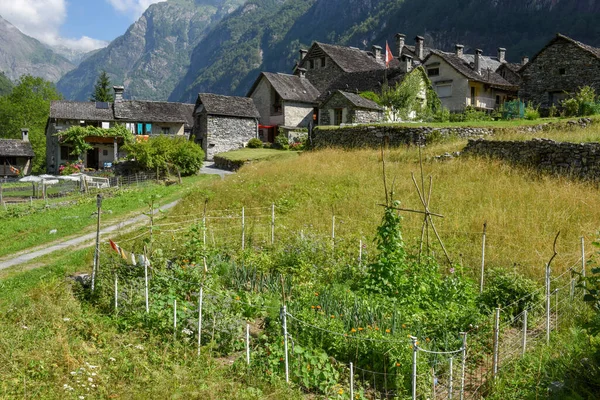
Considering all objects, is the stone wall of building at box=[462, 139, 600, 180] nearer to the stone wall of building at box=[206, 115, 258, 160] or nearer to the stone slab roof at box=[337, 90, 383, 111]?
the stone slab roof at box=[337, 90, 383, 111]

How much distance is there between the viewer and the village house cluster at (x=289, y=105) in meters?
38.5

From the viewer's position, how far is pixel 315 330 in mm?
7594

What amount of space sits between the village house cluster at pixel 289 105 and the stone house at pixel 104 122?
3.4 inches

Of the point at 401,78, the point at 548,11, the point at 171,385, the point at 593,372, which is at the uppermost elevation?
the point at 548,11

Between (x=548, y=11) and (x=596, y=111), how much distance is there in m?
98.3

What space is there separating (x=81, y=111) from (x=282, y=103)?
60.8ft

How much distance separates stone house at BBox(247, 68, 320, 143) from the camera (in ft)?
157

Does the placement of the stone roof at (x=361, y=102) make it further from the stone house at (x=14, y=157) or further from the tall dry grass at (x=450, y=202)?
the stone house at (x=14, y=157)

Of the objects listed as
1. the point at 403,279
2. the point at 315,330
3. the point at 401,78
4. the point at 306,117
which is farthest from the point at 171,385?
the point at 306,117

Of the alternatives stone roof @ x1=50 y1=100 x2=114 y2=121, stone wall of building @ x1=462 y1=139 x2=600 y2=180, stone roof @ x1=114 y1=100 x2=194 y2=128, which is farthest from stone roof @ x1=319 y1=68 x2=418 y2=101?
stone wall of building @ x1=462 y1=139 x2=600 y2=180

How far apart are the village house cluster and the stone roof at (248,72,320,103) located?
113 millimetres

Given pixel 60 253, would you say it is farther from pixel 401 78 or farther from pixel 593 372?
pixel 401 78

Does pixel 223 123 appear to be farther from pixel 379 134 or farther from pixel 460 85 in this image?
pixel 379 134

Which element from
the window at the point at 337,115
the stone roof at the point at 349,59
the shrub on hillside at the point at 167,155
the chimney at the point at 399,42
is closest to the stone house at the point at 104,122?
the shrub on hillside at the point at 167,155
